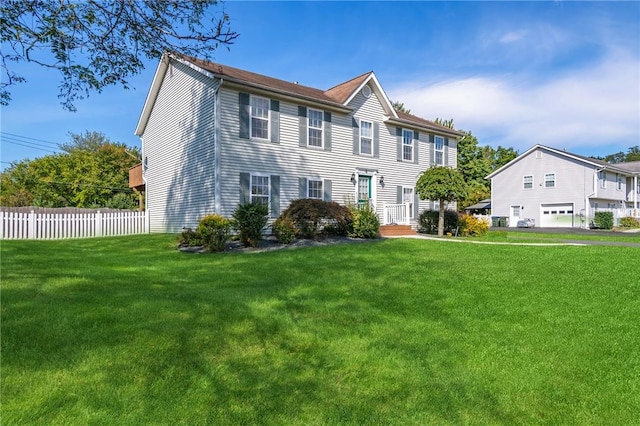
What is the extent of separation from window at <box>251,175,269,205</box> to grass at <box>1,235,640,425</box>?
8.33 metres

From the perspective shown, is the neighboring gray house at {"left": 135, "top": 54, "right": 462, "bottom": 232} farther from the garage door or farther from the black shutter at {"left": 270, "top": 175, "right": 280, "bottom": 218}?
the garage door

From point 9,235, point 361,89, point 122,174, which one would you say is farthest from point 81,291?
point 122,174

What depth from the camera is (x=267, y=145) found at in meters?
14.9

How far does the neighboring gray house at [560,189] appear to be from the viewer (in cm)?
3091

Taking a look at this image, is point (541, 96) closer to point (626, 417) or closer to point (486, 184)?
point (626, 417)

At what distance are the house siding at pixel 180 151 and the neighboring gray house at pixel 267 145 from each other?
0.13 feet

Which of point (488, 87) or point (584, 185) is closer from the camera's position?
point (488, 87)

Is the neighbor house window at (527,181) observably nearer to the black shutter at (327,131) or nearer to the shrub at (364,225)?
the black shutter at (327,131)

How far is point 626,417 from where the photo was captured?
266 centimetres

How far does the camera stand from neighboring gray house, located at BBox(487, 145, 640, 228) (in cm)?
3091

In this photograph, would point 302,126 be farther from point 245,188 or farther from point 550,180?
point 550,180

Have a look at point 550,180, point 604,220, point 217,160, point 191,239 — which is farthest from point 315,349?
point 550,180

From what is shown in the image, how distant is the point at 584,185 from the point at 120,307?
117ft

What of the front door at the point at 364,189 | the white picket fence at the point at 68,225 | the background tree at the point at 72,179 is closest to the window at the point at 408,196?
the front door at the point at 364,189
